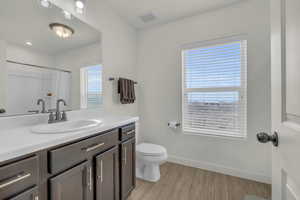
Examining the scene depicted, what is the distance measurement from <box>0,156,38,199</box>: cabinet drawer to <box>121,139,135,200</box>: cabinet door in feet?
2.35

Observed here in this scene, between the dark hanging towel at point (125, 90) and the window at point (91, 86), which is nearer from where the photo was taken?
the window at point (91, 86)

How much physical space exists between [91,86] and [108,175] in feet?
3.49

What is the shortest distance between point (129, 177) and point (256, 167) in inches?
65.5

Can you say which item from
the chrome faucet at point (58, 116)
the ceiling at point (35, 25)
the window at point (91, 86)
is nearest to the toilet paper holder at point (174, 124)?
the window at point (91, 86)

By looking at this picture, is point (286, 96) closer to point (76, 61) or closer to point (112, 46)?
point (76, 61)

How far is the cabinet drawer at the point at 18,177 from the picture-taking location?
0.59m

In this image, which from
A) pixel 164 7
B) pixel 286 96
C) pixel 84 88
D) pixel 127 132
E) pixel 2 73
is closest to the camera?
pixel 286 96

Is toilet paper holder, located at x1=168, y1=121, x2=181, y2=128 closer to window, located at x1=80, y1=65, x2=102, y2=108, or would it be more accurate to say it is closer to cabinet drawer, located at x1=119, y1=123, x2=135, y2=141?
cabinet drawer, located at x1=119, y1=123, x2=135, y2=141

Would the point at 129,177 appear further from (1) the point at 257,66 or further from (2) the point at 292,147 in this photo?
(1) the point at 257,66

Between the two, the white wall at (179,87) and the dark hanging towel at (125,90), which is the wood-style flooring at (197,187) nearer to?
the white wall at (179,87)

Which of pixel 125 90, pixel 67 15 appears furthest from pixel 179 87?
pixel 67 15

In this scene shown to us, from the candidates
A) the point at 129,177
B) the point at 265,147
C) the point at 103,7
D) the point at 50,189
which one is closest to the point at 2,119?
the point at 50,189

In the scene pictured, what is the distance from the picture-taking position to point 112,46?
1.99 meters

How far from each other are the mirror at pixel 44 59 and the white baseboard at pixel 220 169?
1.60m
